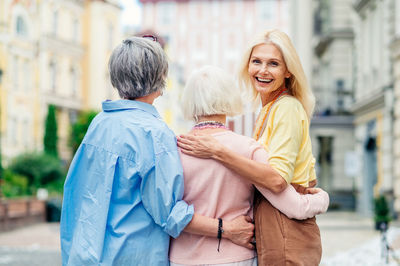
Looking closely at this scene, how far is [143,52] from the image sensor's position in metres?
2.83

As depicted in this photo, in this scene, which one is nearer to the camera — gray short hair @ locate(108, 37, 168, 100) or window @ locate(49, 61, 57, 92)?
gray short hair @ locate(108, 37, 168, 100)

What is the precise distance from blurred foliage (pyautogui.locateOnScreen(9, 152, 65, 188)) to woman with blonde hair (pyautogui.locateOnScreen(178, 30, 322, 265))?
1061 inches

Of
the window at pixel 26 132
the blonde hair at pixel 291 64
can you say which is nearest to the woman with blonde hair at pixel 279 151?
the blonde hair at pixel 291 64

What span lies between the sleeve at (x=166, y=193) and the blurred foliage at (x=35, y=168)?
89.1 feet

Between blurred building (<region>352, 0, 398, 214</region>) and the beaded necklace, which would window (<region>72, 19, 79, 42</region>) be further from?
the beaded necklace

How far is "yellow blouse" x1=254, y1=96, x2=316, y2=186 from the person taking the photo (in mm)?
2857

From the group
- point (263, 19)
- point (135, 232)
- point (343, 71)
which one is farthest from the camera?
point (263, 19)

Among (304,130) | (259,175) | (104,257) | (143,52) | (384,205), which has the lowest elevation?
(384,205)

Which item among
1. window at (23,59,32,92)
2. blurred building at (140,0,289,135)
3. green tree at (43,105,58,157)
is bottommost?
green tree at (43,105,58,157)

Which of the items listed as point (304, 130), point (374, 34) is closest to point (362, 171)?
point (374, 34)

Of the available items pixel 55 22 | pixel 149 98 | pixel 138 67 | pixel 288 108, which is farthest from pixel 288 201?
pixel 55 22

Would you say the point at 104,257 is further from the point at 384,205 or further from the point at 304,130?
the point at 384,205

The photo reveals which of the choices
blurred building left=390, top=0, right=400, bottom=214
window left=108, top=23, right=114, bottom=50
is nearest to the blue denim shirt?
blurred building left=390, top=0, right=400, bottom=214

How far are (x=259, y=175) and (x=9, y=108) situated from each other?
108 feet
